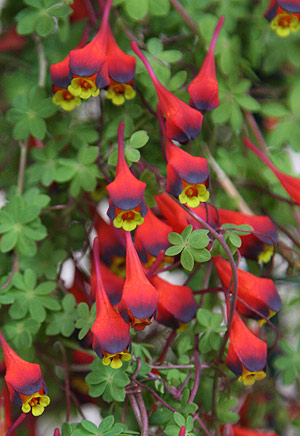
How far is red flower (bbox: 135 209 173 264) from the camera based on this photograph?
58 cm

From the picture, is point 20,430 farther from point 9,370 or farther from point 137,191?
point 137,191

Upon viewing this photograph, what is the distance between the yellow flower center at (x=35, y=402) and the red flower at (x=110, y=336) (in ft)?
0.21

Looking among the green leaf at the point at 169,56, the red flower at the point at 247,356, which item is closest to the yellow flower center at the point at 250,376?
the red flower at the point at 247,356

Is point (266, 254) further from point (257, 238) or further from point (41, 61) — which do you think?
point (41, 61)

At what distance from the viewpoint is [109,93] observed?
590mm

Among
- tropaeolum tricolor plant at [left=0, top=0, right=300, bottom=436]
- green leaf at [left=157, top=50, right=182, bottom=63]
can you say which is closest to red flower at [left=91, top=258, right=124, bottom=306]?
tropaeolum tricolor plant at [left=0, top=0, right=300, bottom=436]

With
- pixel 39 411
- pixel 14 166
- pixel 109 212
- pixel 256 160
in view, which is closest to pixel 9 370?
pixel 39 411

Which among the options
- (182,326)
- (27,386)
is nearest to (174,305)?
(182,326)

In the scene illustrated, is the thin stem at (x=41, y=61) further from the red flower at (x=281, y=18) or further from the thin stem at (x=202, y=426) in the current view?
the thin stem at (x=202, y=426)

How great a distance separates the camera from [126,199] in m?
0.52

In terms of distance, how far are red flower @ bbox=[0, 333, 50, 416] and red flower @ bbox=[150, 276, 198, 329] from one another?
12 centimetres

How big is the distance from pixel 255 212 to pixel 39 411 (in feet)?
1.18

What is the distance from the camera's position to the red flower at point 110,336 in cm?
51

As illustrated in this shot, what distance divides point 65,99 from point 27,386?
0.26 meters
